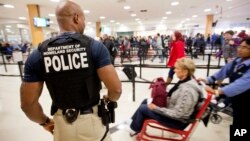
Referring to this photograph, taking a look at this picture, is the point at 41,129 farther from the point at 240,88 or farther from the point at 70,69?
the point at 240,88

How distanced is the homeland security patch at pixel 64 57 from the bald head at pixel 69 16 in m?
0.14

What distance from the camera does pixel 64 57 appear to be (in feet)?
3.04

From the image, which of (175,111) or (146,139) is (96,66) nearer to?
(175,111)

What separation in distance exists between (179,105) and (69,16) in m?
1.22

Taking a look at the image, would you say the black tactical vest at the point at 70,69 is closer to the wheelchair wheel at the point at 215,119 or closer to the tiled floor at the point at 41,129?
the tiled floor at the point at 41,129

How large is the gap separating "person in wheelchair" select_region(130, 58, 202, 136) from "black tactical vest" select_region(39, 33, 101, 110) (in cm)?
94

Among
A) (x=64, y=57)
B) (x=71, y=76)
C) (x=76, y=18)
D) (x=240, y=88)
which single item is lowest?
(x=240, y=88)

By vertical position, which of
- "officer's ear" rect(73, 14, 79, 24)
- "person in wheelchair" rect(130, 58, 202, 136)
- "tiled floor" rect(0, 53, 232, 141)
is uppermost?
"officer's ear" rect(73, 14, 79, 24)

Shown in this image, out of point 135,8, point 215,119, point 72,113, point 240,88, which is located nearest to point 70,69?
point 72,113

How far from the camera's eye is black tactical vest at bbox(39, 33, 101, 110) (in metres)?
0.92

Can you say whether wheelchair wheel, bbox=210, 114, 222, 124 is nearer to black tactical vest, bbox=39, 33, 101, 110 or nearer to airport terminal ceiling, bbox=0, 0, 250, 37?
black tactical vest, bbox=39, 33, 101, 110

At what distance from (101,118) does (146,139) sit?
102 centimetres

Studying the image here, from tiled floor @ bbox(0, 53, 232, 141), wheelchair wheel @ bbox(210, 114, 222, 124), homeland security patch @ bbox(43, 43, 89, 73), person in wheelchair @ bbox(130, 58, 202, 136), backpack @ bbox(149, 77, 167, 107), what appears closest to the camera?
homeland security patch @ bbox(43, 43, 89, 73)

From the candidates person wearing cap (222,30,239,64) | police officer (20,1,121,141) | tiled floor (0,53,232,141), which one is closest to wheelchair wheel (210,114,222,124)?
tiled floor (0,53,232,141)
